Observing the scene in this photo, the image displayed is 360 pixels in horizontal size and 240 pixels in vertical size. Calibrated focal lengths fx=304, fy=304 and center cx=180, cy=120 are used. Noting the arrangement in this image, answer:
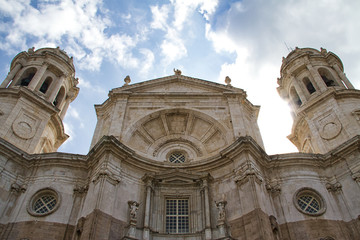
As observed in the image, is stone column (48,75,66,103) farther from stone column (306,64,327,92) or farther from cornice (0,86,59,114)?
stone column (306,64,327,92)

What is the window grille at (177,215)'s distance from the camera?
17.7 m

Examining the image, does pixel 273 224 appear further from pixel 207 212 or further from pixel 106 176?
pixel 106 176

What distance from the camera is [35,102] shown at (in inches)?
956

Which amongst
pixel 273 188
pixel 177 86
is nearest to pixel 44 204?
pixel 273 188

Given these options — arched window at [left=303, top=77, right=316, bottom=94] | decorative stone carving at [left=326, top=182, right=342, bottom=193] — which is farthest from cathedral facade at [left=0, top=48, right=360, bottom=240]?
arched window at [left=303, top=77, right=316, bottom=94]

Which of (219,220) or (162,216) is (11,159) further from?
(219,220)

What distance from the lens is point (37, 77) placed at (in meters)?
26.7

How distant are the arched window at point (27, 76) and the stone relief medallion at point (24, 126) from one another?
551 centimetres

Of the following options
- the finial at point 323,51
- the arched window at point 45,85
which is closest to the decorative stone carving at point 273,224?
the finial at point 323,51

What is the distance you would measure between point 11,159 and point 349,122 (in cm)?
2318

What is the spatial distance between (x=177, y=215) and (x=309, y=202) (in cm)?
798

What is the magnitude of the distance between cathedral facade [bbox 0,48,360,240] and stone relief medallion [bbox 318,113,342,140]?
0.09 metres

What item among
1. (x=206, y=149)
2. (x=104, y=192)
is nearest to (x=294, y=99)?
(x=206, y=149)

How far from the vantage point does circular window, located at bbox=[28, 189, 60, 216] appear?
17.5m
